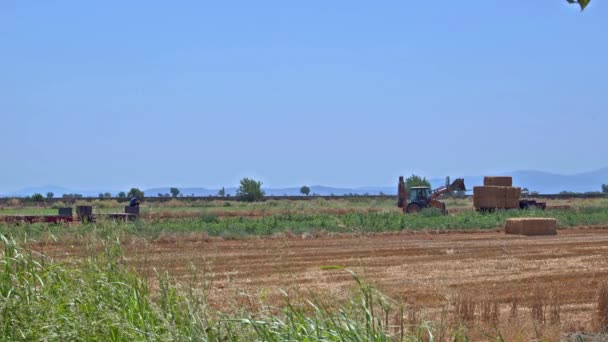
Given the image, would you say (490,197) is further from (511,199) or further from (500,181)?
(500,181)

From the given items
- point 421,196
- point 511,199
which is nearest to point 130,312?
point 511,199

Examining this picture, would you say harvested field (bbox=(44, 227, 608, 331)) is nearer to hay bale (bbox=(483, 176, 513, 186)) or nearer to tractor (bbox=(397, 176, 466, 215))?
tractor (bbox=(397, 176, 466, 215))

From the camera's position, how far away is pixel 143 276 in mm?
9250

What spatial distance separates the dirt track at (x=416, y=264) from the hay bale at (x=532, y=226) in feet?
1.91

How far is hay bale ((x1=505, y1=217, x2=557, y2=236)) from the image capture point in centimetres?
3641

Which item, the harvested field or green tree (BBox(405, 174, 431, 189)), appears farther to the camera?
green tree (BBox(405, 174, 431, 189))

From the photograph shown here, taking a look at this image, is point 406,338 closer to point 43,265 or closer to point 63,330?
point 63,330

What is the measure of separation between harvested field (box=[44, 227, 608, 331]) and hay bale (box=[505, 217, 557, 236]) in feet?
2.40

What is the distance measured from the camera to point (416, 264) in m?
23.4

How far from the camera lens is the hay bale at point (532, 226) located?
36.4 meters

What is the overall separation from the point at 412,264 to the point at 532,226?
47.3 feet

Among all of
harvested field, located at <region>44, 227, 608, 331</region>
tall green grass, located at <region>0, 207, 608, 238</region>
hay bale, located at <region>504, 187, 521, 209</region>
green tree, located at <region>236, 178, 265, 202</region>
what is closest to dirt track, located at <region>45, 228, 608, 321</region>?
harvested field, located at <region>44, 227, 608, 331</region>

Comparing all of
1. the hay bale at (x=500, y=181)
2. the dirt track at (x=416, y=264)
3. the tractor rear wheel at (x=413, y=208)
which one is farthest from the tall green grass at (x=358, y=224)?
the hay bale at (x=500, y=181)

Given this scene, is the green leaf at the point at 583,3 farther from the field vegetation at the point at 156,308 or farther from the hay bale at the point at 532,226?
the hay bale at the point at 532,226
